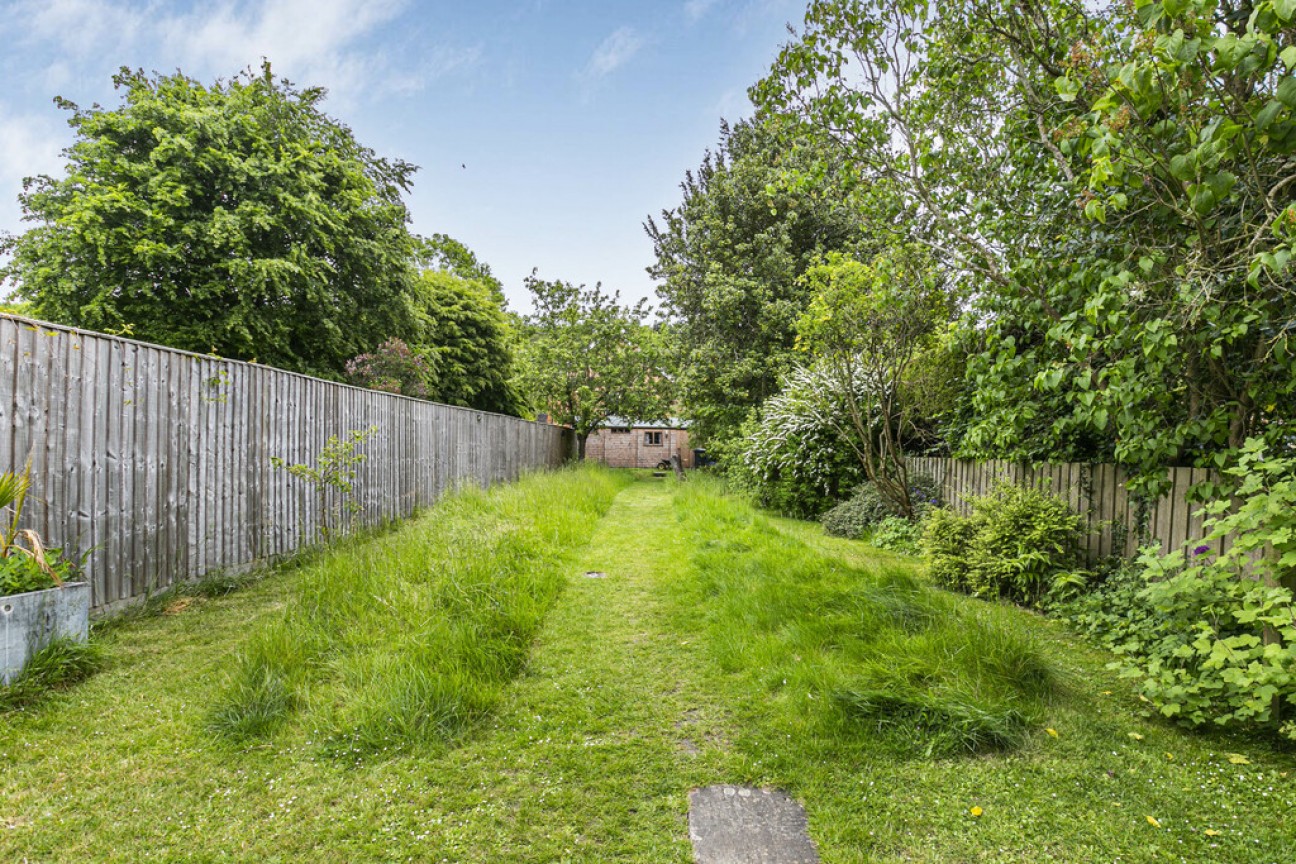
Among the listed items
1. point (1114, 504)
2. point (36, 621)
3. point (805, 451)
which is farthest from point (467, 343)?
point (1114, 504)

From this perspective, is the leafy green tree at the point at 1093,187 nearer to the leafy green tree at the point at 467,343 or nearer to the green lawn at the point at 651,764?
the green lawn at the point at 651,764

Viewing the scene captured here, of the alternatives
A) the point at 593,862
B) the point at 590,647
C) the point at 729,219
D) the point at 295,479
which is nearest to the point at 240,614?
the point at 295,479

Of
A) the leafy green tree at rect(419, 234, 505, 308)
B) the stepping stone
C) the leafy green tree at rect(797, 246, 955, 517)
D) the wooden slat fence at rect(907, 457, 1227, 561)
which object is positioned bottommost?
the stepping stone

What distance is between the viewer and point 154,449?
3943mm

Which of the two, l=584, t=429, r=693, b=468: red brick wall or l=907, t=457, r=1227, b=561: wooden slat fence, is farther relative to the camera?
l=584, t=429, r=693, b=468: red brick wall

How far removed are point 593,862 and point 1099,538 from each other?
4733 millimetres

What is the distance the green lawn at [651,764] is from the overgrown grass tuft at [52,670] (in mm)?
108

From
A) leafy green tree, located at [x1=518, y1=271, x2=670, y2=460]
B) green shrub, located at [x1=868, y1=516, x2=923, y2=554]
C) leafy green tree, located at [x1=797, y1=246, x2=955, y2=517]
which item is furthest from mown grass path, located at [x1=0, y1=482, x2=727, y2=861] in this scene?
leafy green tree, located at [x1=518, y1=271, x2=670, y2=460]

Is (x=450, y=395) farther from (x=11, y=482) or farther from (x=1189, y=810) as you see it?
(x=1189, y=810)

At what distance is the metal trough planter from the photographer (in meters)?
2.45

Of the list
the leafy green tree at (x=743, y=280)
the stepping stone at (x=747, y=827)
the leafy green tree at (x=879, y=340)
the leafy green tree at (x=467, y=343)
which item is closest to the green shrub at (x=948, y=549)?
the leafy green tree at (x=879, y=340)

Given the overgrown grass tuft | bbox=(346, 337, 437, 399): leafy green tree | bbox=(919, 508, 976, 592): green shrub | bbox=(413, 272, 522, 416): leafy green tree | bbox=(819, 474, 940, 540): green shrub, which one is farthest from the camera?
bbox=(413, 272, 522, 416): leafy green tree

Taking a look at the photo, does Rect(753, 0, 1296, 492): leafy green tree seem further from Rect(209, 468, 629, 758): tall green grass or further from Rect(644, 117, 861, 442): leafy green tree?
Rect(644, 117, 861, 442): leafy green tree

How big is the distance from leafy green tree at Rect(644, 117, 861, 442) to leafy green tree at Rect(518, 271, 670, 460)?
1597mm
